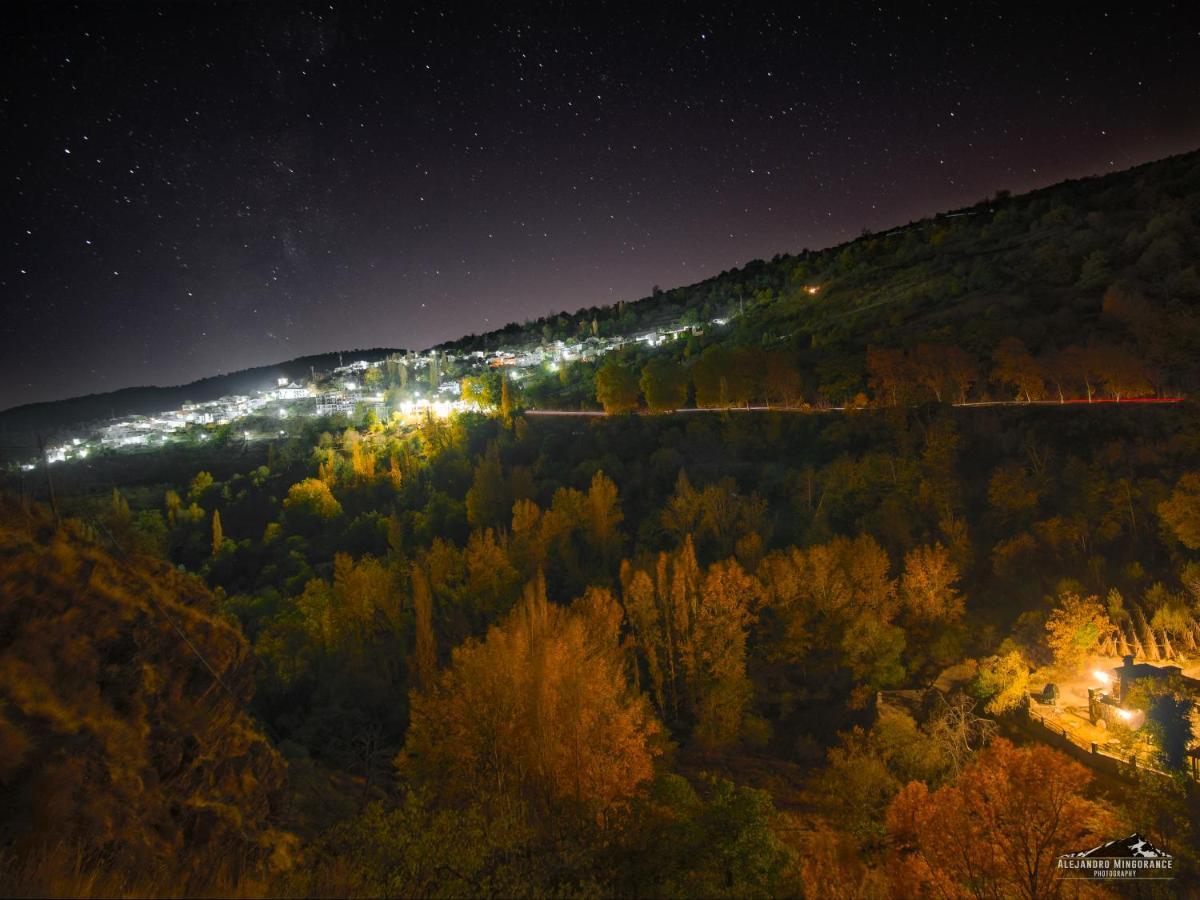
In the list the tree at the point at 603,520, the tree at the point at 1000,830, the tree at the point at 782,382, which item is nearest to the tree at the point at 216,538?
the tree at the point at 603,520

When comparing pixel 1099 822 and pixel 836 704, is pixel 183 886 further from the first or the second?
pixel 836 704

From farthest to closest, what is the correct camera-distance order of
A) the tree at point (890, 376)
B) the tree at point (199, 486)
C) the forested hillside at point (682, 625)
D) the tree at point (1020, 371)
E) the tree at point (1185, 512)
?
the tree at point (199, 486), the tree at point (890, 376), the tree at point (1020, 371), the tree at point (1185, 512), the forested hillside at point (682, 625)

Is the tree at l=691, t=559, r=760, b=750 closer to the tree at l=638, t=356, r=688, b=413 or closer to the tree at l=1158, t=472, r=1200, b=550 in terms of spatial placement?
the tree at l=1158, t=472, r=1200, b=550

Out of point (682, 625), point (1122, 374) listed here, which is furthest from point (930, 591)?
point (1122, 374)

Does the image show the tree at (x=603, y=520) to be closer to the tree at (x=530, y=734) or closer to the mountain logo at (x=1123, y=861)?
the tree at (x=530, y=734)

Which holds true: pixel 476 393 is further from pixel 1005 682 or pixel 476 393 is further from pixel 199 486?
pixel 1005 682

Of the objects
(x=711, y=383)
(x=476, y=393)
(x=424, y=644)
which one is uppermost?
(x=476, y=393)

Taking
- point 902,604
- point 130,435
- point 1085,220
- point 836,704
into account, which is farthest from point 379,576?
point 1085,220
